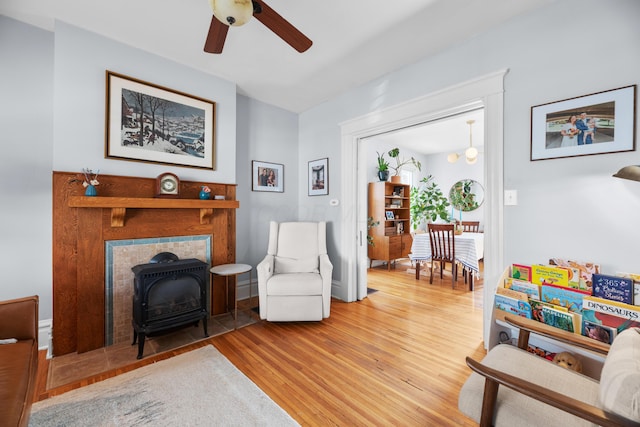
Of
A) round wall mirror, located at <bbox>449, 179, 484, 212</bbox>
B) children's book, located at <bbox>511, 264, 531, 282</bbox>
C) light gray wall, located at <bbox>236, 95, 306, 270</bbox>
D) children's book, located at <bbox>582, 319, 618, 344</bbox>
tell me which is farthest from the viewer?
round wall mirror, located at <bbox>449, 179, 484, 212</bbox>

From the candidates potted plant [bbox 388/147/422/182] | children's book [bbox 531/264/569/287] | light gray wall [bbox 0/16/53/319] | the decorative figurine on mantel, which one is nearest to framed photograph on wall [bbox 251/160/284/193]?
the decorative figurine on mantel

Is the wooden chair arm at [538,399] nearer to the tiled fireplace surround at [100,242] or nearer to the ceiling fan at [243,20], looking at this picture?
the ceiling fan at [243,20]

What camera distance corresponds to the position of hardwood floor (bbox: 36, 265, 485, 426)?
1.60 meters

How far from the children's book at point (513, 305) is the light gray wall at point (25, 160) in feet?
11.9

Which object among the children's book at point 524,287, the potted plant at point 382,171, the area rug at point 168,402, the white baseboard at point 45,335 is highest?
the potted plant at point 382,171

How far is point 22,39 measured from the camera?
7.23 feet

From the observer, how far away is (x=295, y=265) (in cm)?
317

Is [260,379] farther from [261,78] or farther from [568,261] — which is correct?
[261,78]

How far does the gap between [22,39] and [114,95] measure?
2.48ft

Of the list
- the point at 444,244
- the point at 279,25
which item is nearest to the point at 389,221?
the point at 444,244

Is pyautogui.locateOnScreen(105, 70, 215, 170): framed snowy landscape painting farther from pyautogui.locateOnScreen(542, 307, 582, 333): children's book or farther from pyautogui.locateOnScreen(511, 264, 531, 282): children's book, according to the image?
pyautogui.locateOnScreen(542, 307, 582, 333): children's book

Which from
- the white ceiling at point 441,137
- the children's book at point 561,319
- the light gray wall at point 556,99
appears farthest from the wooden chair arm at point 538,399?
the white ceiling at point 441,137

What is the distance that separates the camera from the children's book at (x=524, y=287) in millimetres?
1737

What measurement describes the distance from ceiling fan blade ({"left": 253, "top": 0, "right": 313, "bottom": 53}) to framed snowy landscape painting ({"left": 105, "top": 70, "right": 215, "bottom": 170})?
5.19ft
